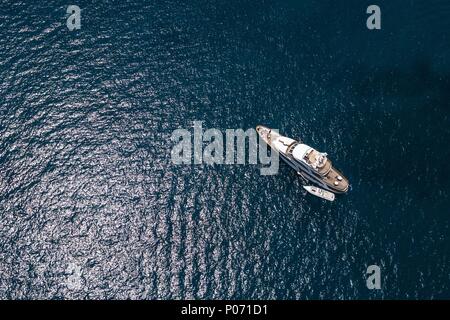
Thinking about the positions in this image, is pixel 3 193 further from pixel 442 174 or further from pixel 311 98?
pixel 442 174

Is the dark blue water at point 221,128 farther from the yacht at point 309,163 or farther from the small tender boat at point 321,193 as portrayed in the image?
the yacht at point 309,163

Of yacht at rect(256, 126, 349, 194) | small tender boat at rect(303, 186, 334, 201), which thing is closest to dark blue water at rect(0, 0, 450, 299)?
small tender boat at rect(303, 186, 334, 201)

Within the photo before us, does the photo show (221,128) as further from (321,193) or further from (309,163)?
(321,193)

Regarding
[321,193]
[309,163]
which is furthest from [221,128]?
[321,193]

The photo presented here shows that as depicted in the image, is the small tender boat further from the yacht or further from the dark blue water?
the dark blue water

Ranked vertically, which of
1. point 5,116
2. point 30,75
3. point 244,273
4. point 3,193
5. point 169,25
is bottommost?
point 244,273

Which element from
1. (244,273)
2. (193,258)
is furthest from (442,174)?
(193,258)
